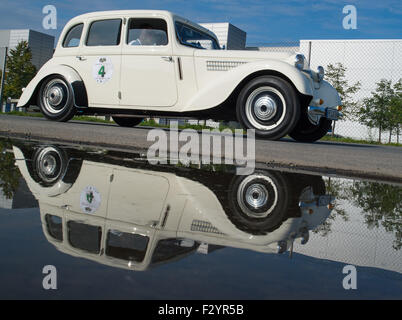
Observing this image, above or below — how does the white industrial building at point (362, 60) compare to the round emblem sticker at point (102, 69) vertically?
above

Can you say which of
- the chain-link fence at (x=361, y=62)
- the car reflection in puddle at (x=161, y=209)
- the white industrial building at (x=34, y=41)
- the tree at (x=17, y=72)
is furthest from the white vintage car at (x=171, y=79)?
the white industrial building at (x=34, y=41)

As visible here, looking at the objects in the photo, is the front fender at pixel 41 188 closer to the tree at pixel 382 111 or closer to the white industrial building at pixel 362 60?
the tree at pixel 382 111

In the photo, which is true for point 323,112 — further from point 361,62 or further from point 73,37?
point 361,62

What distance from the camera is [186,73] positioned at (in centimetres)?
579

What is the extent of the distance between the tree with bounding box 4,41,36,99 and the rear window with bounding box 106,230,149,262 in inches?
1379

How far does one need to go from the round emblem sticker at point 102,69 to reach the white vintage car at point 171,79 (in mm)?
14

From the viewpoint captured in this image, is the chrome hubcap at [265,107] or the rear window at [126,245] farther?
the chrome hubcap at [265,107]

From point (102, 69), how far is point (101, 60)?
14cm

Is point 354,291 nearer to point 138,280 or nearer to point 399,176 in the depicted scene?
point 138,280

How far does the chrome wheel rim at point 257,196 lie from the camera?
2.20 m

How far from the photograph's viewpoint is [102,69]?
251 inches

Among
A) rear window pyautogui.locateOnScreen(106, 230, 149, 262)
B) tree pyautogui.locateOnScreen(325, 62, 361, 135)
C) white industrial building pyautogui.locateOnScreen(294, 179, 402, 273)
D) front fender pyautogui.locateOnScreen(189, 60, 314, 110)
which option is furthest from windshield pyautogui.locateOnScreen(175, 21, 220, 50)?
tree pyautogui.locateOnScreen(325, 62, 361, 135)

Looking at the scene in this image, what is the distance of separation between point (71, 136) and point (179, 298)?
449cm

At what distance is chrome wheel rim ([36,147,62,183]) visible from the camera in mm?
2789
